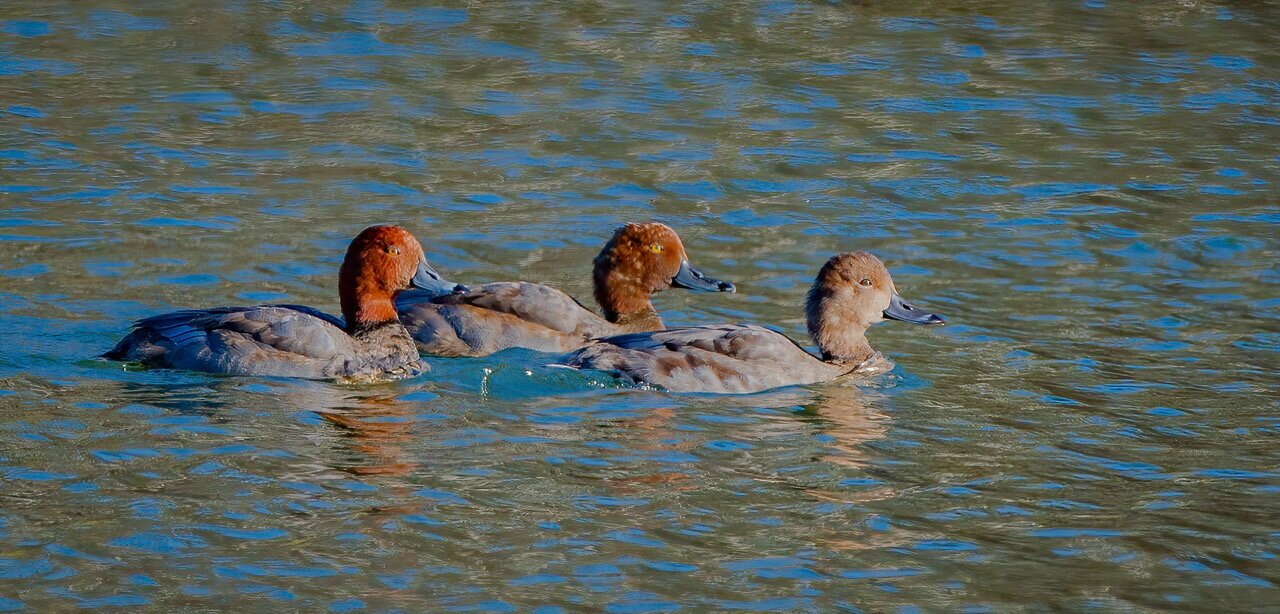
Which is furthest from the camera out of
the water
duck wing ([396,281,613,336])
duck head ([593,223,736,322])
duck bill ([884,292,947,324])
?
duck head ([593,223,736,322])

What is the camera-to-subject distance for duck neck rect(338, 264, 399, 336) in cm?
1106

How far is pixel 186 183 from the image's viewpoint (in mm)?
14688

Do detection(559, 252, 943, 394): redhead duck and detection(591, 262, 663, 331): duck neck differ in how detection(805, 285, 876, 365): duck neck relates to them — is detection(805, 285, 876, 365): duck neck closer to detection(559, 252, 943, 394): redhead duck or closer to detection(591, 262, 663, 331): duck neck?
detection(559, 252, 943, 394): redhead duck

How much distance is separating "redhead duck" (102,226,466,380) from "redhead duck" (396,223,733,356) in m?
0.23

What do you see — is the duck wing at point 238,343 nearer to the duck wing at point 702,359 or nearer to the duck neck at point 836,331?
the duck wing at point 702,359

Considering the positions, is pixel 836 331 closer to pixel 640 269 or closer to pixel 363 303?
pixel 640 269

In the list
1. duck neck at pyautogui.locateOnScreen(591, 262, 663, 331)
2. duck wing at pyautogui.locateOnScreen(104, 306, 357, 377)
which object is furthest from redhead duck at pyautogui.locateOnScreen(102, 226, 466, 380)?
duck neck at pyautogui.locateOnScreen(591, 262, 663, 331)

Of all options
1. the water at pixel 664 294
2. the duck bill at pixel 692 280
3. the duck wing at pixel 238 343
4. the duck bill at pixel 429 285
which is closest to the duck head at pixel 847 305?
the water at pixel 664 294

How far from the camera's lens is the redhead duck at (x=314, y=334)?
10.2 metres

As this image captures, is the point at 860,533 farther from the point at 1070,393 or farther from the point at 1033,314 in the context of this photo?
the point at 1033,314

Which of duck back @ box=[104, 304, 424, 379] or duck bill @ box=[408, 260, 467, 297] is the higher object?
duck bill @ box=[408, 260, 467, 297]

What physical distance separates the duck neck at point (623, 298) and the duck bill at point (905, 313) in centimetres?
152

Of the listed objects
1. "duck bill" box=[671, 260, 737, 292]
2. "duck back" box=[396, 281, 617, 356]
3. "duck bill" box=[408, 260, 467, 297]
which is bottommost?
"duck back" box=[396, 281, 617, 356]

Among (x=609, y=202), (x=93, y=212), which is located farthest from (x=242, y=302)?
(x=609, y=202)
